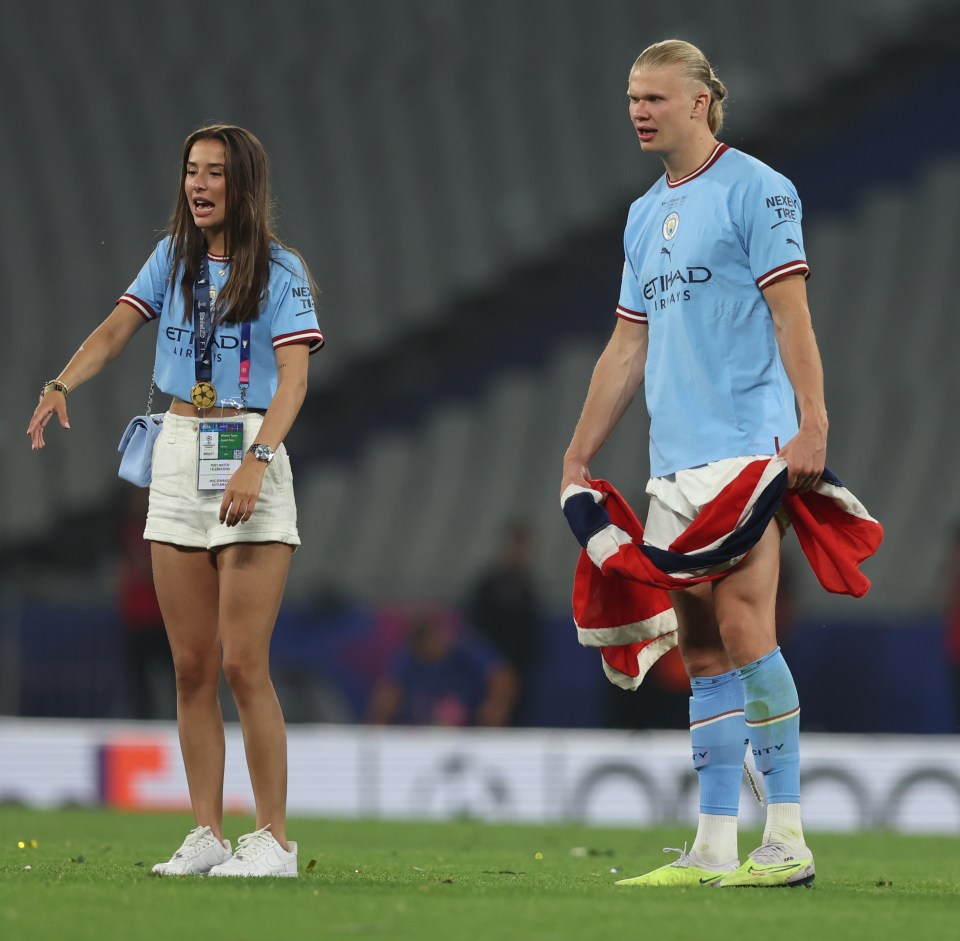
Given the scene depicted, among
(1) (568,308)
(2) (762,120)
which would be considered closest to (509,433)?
(1) (568,308)

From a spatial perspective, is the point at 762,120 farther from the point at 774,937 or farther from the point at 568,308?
the point at 774,937

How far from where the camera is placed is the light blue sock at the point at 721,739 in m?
4.49

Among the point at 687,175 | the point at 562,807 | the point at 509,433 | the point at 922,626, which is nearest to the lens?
the point at 687,175

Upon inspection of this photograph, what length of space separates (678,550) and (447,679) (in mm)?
6994

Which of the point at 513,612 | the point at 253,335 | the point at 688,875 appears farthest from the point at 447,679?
the point at 253,335

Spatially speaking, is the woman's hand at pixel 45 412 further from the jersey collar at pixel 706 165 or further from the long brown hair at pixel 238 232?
the jersey collar at pixel 706 165

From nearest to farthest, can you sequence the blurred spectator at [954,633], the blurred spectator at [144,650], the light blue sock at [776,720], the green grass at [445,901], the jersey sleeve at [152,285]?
the green grass at [445,901] < the light blue sock at [776,720] < the jersey sleeve at [152,285] < the blurred spectator at [954,633] < the blurred spectator at [144,650]

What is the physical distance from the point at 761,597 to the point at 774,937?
120 cm

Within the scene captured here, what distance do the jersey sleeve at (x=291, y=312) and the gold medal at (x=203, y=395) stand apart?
20 centimetres

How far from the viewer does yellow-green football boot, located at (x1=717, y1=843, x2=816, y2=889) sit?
165 inches

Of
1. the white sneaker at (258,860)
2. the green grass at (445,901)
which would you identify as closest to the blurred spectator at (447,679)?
the green grass at (445,901)

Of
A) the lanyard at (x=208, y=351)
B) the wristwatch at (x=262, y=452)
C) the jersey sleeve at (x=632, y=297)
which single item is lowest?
the wristwatch at (x=262, y=452)

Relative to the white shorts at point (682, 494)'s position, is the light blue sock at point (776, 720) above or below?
below

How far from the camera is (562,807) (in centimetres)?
943
